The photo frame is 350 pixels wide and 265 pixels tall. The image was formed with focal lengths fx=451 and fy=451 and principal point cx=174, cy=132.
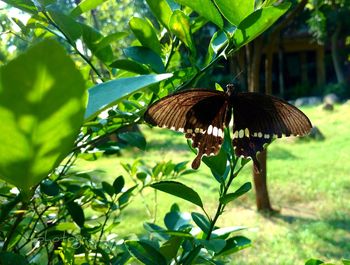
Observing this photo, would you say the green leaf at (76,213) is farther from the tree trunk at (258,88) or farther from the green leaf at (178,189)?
the tree trunk at (258,88)

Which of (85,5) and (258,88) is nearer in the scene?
(85,5)

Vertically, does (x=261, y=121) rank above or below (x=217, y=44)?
below

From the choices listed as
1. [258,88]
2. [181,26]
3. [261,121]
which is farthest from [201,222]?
[258,88]

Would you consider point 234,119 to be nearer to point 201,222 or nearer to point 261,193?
point 201,222

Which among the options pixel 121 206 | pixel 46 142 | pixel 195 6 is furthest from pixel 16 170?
pixel 121 206

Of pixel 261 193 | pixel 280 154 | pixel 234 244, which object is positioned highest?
pixel 234 244

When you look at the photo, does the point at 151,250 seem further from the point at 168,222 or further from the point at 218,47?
the point at 218,47

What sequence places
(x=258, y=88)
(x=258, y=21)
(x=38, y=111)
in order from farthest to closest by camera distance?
(x=258, y=88) < (x=258, y=21) < (x=38, y=111)
